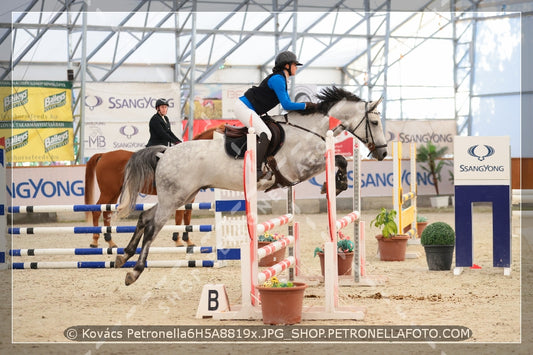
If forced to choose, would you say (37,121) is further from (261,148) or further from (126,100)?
(261,148)

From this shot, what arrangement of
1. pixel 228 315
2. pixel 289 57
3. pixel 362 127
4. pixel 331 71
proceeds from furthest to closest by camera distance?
pixel 331 71
pixel 362 127
pixel 289 57
pixel 228 315

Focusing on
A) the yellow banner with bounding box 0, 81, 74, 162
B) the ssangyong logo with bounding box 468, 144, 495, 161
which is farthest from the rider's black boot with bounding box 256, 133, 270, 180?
the yellow banner with bounding box 0, 81, 74, 162

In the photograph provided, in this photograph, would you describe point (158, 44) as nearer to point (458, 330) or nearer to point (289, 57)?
point (289, 57)

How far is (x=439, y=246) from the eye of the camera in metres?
6.54

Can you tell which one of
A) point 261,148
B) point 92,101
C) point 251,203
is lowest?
point 251,203

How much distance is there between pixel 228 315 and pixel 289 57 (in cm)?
192

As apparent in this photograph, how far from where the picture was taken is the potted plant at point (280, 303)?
4164 mm

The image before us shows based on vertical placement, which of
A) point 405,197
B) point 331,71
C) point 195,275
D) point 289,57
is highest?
point 331,71

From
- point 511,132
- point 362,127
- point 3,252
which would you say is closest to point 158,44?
point 511,132

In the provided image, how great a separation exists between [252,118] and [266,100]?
0.83 feet

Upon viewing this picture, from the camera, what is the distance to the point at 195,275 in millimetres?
6547

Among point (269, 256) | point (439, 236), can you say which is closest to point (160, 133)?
point (269, 256)

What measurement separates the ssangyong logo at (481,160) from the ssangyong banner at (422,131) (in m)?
13.3

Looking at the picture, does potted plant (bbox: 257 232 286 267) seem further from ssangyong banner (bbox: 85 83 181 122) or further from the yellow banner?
ssangyong banner (bbox: 85 83 181 122)
